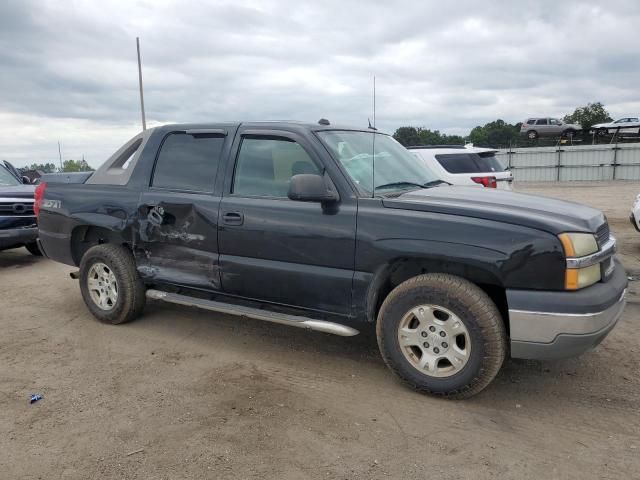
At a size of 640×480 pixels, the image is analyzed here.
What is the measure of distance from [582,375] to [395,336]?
1481 millimetres

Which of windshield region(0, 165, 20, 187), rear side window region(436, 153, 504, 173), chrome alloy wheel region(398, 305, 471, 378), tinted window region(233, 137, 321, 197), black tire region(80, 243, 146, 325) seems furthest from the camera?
rear side window region(436, 153, 504, 173)

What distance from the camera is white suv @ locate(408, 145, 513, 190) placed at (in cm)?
880

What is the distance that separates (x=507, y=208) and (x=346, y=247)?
1.09 meters

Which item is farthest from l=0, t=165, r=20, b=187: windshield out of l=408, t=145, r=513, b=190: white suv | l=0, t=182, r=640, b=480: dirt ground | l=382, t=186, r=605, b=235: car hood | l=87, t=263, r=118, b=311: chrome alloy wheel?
l=382, t=186, r=605, b=235: car hood

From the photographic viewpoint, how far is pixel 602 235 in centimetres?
345

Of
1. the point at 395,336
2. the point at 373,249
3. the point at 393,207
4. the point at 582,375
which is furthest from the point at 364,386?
the point at 582,375

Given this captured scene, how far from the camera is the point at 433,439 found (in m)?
2.96

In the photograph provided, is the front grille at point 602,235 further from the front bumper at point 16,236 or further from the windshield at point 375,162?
the front bumper at point 16,236

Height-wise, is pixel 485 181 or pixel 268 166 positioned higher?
pixel 268 166

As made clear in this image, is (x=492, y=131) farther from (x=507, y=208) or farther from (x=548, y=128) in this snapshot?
(x=507, y=208)

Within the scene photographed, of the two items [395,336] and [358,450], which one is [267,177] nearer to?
[395,336]

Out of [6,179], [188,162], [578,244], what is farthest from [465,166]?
[6,179]

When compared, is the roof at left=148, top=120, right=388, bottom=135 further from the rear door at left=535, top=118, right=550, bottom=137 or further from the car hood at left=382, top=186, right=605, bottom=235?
the rear door at left=535, top=118, right=550, bottom=137

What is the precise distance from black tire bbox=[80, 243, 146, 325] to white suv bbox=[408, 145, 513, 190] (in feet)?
18.1
